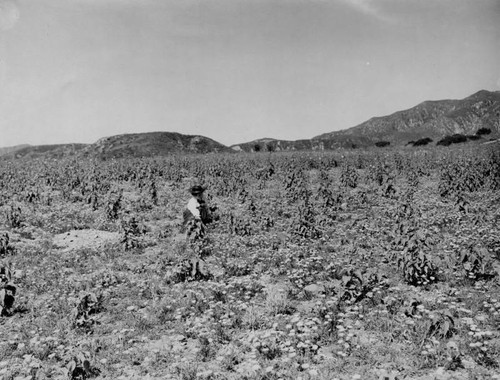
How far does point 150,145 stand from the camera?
176 ft

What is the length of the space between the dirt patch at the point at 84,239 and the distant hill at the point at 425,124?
60027 millimetres

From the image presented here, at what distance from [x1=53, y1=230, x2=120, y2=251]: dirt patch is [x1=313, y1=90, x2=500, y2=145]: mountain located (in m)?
83.7

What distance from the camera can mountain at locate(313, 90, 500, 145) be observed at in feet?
373

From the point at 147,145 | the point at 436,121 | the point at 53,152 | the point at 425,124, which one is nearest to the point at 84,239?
the point at 147,145

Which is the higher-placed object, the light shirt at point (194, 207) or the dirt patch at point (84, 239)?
the light shirt at point (194, 207)

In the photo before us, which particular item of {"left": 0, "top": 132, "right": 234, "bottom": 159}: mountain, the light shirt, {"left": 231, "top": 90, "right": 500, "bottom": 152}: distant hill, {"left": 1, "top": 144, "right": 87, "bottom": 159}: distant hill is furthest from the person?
{"left": 231, "top": 90, "right": 500, "bottom": 152}: distant hill

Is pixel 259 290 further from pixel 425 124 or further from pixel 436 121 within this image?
pixel 425 124

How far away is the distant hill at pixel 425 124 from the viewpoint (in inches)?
3632

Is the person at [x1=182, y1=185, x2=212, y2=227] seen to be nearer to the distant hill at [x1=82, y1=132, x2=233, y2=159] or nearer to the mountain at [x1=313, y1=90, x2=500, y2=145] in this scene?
the distant hill at [x1=82, y1=132, x2=233, y2=159]

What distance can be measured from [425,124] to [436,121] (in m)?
4.60

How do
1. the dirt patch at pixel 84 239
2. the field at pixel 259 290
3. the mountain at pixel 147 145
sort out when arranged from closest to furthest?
the field at pixel 259 290 → the dirt patch at pixel 84 239 → the mountain at pixel 147 145

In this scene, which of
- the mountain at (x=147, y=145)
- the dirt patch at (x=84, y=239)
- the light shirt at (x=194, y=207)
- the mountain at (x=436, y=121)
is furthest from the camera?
the mountain at (x=436, y=121)

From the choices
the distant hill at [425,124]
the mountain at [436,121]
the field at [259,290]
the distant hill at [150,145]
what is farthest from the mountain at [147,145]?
the mountain at [436,121]

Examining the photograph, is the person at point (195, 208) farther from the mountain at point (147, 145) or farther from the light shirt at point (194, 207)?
the mountain at point (147, 145)
